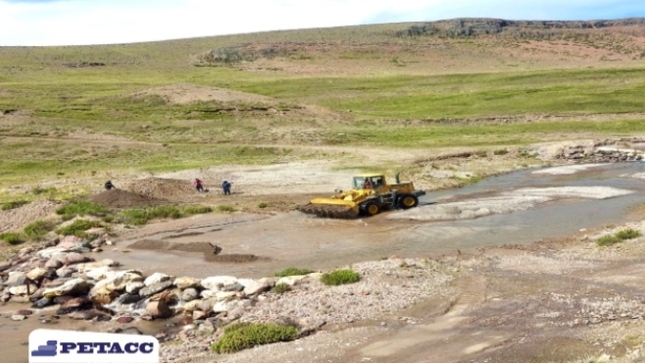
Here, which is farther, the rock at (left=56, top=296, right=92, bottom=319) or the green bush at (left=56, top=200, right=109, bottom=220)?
the green bush at (left=56, top=200, right=109, bottom=220)

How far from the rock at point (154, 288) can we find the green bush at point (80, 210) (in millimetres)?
15661

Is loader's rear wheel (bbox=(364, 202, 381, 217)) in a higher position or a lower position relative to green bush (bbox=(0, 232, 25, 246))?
lower

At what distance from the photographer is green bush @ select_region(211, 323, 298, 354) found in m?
16.6

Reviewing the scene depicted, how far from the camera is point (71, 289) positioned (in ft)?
75.5

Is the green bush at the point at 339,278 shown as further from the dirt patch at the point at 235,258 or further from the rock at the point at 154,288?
the dirt patch at the point at 235,258

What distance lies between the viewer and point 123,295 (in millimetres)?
22453

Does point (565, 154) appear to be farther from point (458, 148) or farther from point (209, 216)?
point (209, 216)

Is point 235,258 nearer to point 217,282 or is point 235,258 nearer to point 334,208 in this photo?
point 217,282

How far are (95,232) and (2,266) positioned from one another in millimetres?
5561

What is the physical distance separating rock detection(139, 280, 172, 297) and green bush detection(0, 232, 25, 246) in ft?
45.1

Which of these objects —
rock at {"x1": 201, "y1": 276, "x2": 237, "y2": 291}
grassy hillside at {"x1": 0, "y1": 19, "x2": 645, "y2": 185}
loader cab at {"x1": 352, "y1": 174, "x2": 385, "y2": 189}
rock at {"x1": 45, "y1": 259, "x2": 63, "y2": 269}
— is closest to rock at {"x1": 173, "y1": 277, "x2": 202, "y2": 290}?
rock at {"x1": 201, "y1": 276, "x2": 237, "y2": 291}

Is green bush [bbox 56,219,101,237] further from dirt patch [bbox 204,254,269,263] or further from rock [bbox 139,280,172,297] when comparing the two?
rock [bbox 139,280,172,297]

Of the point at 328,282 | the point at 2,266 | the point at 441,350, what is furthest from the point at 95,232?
the point at 441,350

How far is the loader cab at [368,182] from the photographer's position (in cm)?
3741
